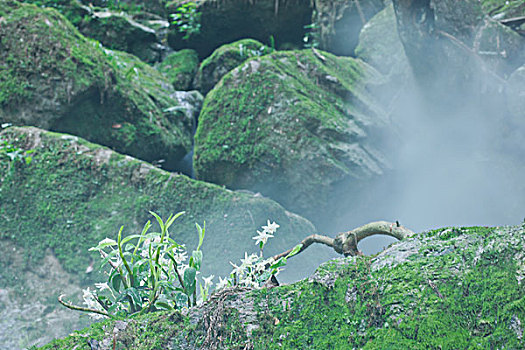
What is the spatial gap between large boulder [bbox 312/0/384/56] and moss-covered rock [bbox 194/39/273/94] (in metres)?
0.94

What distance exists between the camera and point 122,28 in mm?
7332

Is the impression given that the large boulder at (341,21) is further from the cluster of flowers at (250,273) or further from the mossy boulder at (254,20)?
the cluster of flowers at (250,273)

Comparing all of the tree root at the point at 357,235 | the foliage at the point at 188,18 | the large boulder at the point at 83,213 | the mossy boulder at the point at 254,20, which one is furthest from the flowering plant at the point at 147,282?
the foliage at the point at 188,18

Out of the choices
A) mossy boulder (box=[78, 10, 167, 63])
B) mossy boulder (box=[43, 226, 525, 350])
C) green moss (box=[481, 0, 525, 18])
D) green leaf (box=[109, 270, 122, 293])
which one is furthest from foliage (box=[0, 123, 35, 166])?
green moss (box=[481, 0, 525, 18])

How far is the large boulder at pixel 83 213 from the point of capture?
11.5ft

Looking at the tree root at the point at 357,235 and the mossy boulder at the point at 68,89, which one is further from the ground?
the mossy boulder at the point at 68,89

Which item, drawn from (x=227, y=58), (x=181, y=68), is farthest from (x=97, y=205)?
(x=181, y=68)

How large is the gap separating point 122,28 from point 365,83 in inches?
178

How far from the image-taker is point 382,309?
3.25 feet

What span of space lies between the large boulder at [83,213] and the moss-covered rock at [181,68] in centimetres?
323

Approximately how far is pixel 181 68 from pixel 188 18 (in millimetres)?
865

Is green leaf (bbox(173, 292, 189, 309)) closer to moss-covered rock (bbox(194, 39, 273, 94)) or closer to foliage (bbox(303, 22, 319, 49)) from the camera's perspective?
moss-covered rock (bbox(194, 39, 273, 94))

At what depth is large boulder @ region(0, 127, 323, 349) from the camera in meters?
3.50

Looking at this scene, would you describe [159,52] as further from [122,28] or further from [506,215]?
[506,215]
